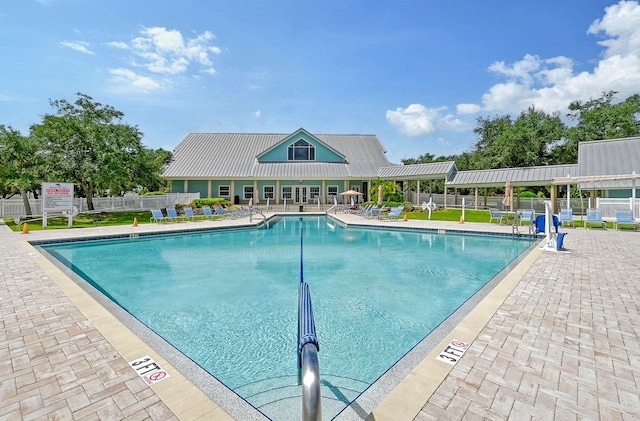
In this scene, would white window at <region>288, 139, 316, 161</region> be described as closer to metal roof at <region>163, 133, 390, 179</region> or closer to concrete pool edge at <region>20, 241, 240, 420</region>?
metal roof at <region>163, 133, 390, 179</region>

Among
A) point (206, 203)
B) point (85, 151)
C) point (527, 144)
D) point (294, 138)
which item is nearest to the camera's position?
point (85, 151)

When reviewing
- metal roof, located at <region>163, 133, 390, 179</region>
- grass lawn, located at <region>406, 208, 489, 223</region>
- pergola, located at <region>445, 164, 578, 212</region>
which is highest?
metal roof, located at <region>163, 133, 390, 179</region>

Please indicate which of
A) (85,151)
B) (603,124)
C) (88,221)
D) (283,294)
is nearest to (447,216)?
(283,294)

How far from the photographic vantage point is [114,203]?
2239 centimetres

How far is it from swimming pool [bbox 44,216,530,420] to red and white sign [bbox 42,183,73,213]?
513cm

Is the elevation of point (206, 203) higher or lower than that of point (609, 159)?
lower

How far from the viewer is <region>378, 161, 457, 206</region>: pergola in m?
24.7

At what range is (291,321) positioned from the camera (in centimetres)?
542

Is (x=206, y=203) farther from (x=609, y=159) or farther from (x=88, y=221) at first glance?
(x=609, y=159)

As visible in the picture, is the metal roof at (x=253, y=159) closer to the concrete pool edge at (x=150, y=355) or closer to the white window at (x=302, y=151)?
the white window at (x=302, y=151)

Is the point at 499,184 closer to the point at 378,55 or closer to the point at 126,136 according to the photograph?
the point at 378,55

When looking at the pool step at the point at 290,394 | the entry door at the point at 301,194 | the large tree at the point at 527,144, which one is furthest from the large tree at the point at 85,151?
the large tree at the point at 527,144

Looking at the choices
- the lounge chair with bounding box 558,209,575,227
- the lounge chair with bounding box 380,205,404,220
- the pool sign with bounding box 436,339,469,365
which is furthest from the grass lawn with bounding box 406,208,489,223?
the pool sign with bounding box 436,339,469,365

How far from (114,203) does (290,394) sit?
77.6ft
